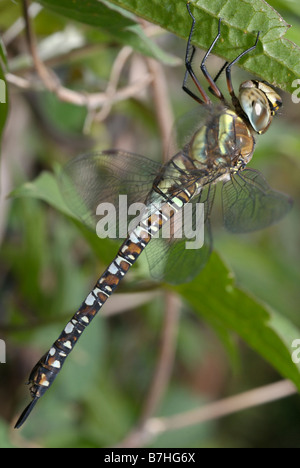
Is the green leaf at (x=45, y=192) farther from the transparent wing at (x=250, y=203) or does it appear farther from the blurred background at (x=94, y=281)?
the transparent wing at (x=250, y=203)

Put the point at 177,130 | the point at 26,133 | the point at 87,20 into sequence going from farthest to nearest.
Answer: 1. the point at 26,133
2. the point at 177,130
3. the point at 87,20

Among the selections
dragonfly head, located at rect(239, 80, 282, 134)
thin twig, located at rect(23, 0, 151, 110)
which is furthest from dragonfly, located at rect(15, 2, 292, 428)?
thin twig, located at rect(23, 0, 151, 110)

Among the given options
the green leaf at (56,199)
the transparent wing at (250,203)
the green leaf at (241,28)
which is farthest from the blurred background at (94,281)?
the green leaf at (241,28)

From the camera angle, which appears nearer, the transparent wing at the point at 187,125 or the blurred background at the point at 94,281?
the transparent wing at the point at 187,125

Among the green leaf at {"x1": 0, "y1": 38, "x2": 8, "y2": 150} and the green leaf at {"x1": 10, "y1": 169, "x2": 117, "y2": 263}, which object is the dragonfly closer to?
the green leaf at {"x1": 10, "y1": 169, "x2": 117, "y2": 263}

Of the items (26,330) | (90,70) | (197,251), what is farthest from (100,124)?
(197,251)
